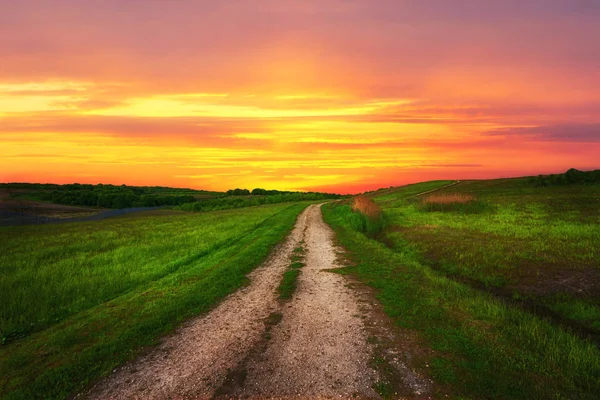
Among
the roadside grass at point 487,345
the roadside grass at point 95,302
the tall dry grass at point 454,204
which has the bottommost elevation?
the roadside grass at point 95,302

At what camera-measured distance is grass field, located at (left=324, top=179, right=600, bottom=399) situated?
650cm

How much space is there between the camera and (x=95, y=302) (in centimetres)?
1288

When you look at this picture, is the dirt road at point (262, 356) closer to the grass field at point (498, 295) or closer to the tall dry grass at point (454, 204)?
the grass field at point (498, 295)

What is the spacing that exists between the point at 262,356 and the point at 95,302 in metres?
9.75

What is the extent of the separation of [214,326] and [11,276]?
15371 mm

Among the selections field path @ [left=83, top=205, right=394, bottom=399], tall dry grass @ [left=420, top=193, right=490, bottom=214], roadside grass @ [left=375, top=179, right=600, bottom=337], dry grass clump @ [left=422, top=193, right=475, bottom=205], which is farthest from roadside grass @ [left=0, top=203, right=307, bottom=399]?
dry grass clump @ [left=422, top=193, right=475, bottom=205]

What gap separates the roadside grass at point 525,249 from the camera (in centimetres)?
1198

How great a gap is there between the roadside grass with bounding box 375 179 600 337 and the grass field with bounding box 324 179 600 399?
0.18ft

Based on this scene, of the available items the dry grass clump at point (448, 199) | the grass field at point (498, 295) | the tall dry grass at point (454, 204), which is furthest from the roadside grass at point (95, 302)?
the dry grass clump at point (448, 199)

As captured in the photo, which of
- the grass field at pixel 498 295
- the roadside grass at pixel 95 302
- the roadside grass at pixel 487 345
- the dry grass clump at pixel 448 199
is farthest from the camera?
the dry grass clump at pixel 448 199

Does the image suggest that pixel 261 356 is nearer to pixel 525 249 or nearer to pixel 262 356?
pixel 262 356

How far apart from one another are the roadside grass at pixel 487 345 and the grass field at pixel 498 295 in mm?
28

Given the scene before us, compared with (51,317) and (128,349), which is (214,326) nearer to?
(128,349)

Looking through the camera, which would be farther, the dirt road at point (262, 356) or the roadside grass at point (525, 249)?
the roadside grass at point (525, 249)
